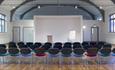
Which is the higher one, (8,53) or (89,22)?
(89,22)

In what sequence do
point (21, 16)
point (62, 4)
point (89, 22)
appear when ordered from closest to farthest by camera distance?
point (89, 22)
point (62, 4)
point (21, 16)

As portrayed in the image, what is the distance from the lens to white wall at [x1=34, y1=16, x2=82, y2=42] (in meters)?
21.5

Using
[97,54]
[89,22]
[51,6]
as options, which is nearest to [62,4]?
[51,6]

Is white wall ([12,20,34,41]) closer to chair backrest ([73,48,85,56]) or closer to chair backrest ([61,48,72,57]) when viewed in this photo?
chair backrest ([61,48,72,57])

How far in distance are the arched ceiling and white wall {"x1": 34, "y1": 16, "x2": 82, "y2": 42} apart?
297cm

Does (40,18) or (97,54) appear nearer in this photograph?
(97,54)

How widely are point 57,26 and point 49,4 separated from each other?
22.2 feet

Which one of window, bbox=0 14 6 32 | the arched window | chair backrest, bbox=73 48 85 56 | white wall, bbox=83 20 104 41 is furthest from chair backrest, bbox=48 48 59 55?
white wall, bbox=83 20 104 41

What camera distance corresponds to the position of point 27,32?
25734mm

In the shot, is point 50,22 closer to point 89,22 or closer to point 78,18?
point 78,18

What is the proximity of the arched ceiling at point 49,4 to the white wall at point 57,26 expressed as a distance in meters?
2.97

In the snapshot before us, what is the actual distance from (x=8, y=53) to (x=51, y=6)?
20012mm

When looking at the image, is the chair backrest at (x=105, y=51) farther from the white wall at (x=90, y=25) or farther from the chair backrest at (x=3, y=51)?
the white wall at (x=90, y=25)

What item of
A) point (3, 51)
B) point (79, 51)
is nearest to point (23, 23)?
point (3, 51)
